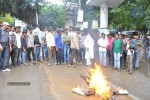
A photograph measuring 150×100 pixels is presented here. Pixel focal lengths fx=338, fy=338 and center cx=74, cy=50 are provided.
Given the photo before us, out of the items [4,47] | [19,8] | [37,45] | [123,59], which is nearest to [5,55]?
[4,47]

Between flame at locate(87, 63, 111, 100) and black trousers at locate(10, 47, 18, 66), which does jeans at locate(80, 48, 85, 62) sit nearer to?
black trousers at locate(10, 47, 18, 66)

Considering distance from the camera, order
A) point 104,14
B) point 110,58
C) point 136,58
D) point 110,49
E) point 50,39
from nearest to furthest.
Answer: point 136,58 < point 50,39 < point 110,49 < point 110,58 < point 104,14

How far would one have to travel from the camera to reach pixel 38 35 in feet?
56.6

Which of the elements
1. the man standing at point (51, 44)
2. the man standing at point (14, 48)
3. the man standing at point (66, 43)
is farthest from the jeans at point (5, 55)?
the man standing at point (66, 43)

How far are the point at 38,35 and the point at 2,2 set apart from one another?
1644 centimetres

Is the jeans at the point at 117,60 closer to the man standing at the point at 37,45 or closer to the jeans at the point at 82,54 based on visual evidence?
the jeans at the point at 82,54

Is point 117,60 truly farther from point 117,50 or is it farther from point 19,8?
point 19,8

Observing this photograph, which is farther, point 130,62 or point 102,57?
point 102,57

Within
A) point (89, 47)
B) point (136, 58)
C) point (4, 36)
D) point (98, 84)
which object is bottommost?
point (98, 84)

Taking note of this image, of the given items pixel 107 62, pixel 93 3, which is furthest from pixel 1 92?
pixel 93 3

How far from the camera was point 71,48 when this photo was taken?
55.6 feet

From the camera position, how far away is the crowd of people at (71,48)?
16.0 metres

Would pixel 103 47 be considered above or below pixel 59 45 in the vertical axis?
below

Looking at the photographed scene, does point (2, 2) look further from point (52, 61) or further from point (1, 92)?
point (1, 92)
